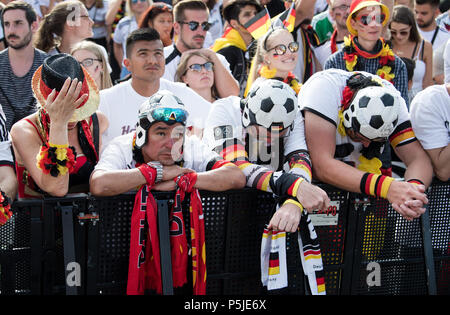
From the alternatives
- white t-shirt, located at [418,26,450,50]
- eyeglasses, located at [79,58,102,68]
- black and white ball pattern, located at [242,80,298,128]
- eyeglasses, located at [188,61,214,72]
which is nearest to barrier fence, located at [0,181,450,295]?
black and white ball pattern, located at [242,80,298,128]

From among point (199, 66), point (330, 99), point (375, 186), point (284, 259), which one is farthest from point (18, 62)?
point (375, 186)

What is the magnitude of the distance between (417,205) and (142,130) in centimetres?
159

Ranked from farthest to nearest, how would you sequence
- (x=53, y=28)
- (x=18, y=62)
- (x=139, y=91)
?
A: 1. (x=53, y=28)
2. (x=18, y=62)
3. (x=139, y=91)

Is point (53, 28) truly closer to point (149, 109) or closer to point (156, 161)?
point (149, 109)

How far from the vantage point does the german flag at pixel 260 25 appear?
5.52 metres

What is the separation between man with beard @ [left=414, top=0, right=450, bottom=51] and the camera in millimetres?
7672

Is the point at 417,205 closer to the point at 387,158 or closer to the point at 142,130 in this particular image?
the point at 387,158

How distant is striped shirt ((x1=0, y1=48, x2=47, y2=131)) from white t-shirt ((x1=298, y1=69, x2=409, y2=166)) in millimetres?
2448

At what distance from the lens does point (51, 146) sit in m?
3.14

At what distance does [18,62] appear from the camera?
18.0 feet

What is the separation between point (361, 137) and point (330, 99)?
0.32 metres

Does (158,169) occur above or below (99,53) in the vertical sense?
below

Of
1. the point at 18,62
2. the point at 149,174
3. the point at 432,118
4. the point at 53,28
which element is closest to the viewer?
the point at 149,174

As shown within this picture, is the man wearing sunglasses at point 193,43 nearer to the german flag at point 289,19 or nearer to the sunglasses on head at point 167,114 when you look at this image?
the german flag at point 289,19
